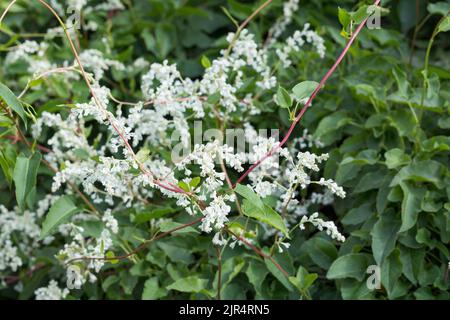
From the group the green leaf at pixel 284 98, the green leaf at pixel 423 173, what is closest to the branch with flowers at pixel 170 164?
the green leaf at pixel 284 98

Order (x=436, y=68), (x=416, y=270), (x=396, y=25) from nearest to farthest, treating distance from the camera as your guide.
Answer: (x=416, y=270) < (x=436, y=68) < (x=396, y=25)

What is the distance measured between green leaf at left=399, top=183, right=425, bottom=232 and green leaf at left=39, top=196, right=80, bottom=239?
2.71 feet

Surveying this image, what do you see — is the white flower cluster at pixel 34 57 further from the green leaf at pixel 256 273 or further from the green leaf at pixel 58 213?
the green leaf at pixel 256 273

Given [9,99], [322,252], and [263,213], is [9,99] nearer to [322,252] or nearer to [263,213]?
[263,213]

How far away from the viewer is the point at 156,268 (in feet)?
6.04

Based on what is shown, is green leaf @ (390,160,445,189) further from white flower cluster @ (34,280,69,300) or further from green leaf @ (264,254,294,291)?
white flower cluster @ (34,280,69,300)

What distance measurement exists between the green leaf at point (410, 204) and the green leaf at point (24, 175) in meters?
0.89

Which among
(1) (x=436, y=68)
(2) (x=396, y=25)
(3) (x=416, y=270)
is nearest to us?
(3) (x=416, y=270)

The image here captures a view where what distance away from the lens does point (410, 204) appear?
167 centimetres

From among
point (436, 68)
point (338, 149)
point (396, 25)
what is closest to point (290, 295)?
point (338, 149)

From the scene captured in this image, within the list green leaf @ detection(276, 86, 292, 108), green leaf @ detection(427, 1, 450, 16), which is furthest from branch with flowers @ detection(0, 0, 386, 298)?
green leaf @ detection(427, 1, 450, 16)

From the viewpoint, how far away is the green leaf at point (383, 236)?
167 cm
